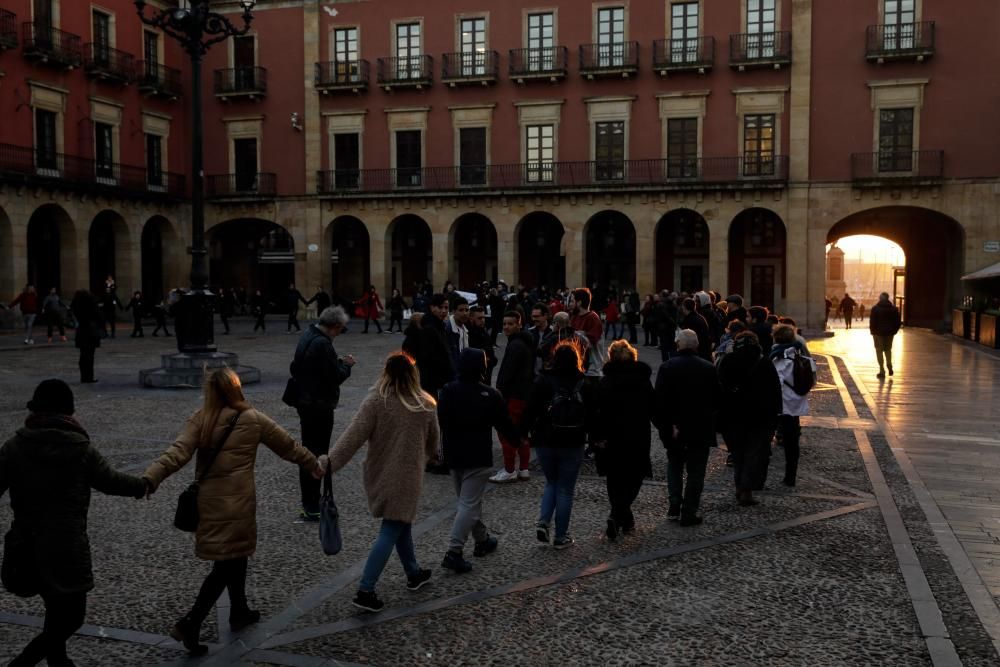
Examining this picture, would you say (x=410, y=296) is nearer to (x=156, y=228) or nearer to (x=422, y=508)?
(x=156, y=228)

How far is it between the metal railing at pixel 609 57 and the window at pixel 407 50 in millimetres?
6291

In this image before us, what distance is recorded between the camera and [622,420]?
646 centimetres

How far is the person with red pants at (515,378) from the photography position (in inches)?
330

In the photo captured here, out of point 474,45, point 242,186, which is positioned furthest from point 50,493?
point 242,186

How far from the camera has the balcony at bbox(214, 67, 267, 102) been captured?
117 feet

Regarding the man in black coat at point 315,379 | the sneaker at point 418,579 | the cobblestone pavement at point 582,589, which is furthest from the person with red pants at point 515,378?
the sneaker at point 418,579

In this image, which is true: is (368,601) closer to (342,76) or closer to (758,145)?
(758,145)

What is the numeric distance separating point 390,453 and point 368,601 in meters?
0.82

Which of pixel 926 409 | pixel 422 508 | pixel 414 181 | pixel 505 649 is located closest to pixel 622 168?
pixel 414 181

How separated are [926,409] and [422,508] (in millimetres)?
8532

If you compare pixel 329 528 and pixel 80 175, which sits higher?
pixel 80 175

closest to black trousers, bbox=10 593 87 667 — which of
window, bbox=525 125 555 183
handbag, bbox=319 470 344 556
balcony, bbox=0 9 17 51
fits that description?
handbag, bbox=319 470 344 556

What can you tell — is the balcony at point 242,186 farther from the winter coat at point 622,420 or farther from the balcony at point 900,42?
the winter coat at point 622,420

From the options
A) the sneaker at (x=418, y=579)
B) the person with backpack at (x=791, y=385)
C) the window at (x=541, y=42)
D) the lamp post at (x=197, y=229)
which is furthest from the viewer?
the window at (x=541, y=42)
